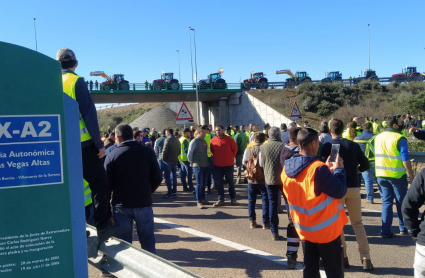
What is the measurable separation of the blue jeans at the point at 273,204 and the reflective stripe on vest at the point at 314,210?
3.22 m

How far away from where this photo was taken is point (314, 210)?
3.87 meters

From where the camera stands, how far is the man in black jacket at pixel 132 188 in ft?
16.6

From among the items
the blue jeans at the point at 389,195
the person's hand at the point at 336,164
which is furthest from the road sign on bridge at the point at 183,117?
the person's hand at the point at 336,164

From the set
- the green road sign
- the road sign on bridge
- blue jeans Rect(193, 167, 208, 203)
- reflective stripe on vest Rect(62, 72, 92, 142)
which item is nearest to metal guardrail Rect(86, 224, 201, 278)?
the green road sign

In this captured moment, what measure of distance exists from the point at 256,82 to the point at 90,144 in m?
47.4

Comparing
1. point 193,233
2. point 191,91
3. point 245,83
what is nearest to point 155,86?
point 191,91

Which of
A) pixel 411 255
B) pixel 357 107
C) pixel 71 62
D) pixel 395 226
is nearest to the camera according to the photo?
pixel 71 62

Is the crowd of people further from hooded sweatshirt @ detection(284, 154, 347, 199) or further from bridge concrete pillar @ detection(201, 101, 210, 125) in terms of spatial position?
bridge concrete pillar @ detection(201, 101, 210, 125)

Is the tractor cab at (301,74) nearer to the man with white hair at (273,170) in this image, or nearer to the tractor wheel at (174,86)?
the tractor wheel at (174,86)

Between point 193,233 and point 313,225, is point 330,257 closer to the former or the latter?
point 313,225

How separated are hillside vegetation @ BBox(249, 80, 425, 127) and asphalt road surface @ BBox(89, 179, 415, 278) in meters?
33.3

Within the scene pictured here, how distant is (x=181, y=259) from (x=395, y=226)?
4.27m

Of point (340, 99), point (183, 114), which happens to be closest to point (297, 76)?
point (340, 99)

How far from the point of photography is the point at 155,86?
1785 inches
